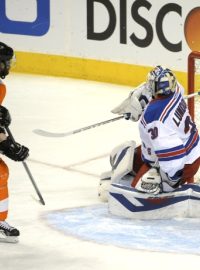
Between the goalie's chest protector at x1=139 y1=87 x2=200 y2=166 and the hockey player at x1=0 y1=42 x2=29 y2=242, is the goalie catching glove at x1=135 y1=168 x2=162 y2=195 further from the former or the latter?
the hockey player at x1=0 y1=42 x2=29 y2=242

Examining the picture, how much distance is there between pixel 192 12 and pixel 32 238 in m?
3.82

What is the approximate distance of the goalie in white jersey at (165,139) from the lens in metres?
4.92

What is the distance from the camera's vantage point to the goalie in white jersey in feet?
16.1

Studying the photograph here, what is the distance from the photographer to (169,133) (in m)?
4.92

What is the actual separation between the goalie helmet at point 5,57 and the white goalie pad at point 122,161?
98cm

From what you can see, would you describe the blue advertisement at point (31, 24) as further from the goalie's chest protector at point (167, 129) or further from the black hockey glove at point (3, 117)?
the black hockey glove at point (3, 117)

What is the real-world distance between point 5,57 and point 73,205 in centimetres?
110

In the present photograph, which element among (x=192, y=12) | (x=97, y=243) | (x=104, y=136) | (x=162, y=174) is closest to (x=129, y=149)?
(x=162, y=174)

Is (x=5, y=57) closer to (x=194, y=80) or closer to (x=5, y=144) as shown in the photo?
(x=5, y=144)

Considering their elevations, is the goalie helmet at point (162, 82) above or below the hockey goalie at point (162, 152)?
above

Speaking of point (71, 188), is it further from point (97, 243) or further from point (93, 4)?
point (93, 4)

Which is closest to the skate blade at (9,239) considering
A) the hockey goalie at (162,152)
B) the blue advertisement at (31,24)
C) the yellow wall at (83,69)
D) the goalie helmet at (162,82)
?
the hockey goalie at (162,152)

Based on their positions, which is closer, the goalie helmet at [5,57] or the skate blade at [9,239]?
the goalie helmet at [5,57]

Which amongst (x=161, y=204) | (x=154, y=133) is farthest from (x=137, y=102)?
(x=161, y=204)
